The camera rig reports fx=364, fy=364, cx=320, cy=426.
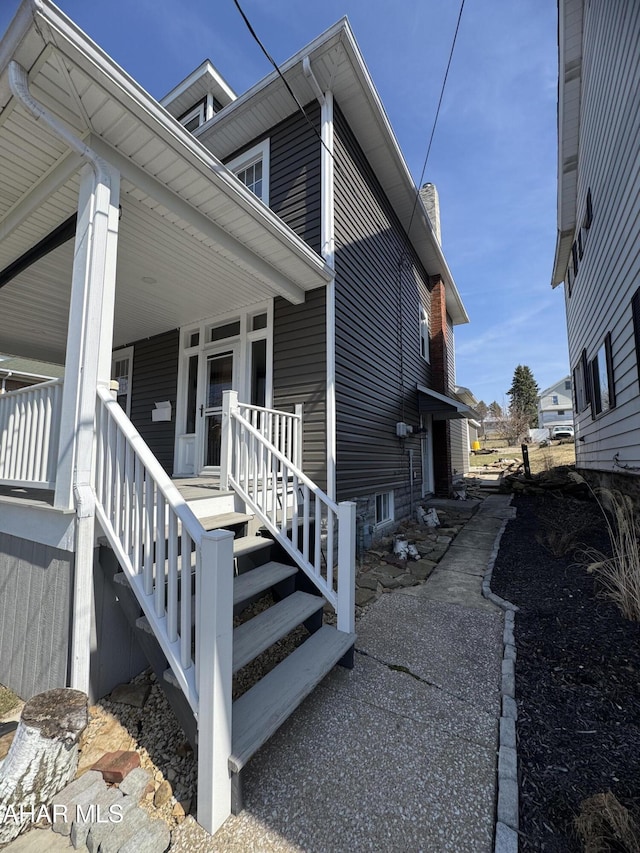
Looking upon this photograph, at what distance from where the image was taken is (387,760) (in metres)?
1.80

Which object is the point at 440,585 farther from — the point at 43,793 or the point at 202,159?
the point at 202,159

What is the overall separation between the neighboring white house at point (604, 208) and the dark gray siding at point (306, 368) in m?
3.85

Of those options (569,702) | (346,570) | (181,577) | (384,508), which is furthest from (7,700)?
(384,508)

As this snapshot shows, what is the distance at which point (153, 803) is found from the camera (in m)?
1.65

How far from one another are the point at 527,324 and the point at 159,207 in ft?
89.4

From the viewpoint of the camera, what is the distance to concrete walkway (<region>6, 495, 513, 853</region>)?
147 cm

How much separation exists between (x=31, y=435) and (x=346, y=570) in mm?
2732

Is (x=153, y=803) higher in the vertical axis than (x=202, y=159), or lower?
lower

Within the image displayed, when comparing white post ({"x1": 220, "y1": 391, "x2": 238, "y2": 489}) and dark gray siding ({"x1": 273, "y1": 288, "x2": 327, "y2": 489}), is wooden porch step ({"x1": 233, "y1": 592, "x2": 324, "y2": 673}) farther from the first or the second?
dark gray siding ({"x1": 273, "y1": 288, "x2": 327, "y2": 489})

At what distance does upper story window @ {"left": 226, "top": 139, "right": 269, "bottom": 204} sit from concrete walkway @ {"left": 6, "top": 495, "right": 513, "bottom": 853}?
20.7 feet

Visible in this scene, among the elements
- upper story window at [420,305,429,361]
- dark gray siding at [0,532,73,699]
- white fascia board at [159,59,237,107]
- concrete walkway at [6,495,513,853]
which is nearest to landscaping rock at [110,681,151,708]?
dark gray siding at [0,532,73,699]

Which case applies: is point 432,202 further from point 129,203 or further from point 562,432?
point 562,432

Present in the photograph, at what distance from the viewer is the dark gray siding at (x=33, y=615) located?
244cm

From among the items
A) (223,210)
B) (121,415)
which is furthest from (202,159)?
(121,415)
